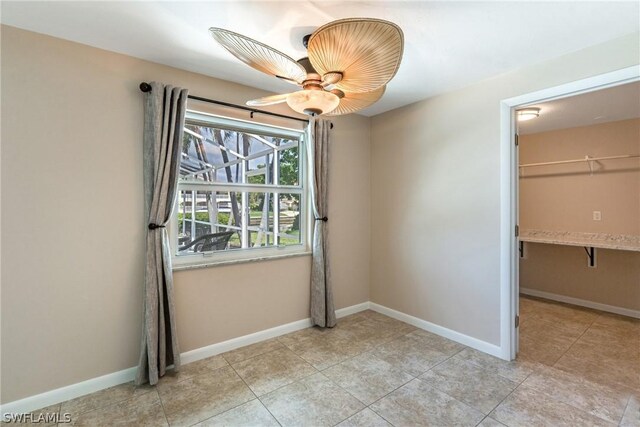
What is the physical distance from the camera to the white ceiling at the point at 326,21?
1628 mm

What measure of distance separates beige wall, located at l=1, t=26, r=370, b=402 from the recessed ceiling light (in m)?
3.15

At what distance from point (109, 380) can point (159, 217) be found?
3.95 ft

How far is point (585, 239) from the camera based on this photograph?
3.62m

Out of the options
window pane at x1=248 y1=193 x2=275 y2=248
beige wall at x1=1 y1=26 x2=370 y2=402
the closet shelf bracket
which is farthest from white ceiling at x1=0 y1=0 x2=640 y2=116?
the closet shelf bracket

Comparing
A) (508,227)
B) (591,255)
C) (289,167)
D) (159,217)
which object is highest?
(289,167)

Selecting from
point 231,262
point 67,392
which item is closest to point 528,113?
point 231,262

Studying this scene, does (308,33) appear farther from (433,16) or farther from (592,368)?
(592,368)

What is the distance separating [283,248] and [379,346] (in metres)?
1.31

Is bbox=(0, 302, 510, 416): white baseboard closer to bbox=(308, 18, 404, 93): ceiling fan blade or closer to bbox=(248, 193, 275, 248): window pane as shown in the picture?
bbox=(248, 193, 275, 248): window pane

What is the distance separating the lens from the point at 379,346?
2.72 meters

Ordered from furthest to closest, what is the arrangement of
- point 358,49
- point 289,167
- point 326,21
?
1. point 289,167
2. point 326,21
3. point 358,49

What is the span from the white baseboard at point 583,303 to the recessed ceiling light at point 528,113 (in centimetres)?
242

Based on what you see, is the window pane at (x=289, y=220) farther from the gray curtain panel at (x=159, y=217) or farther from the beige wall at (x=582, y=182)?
the beige wall at (x=582, y=182)

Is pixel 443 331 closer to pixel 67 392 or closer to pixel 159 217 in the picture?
pixel 159 217
